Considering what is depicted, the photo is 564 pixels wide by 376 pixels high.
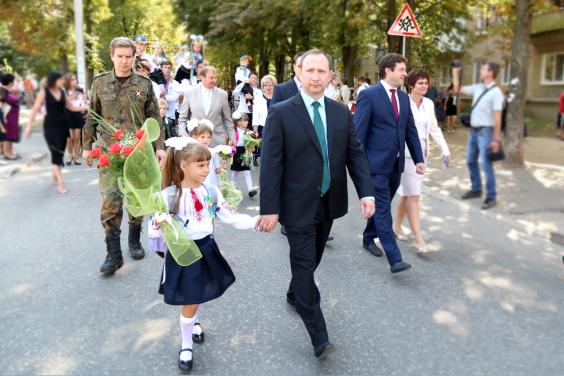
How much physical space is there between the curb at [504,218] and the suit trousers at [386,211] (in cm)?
241

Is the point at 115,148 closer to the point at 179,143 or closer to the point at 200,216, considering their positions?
the point at 179,143

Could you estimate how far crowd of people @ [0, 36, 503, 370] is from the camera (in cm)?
335

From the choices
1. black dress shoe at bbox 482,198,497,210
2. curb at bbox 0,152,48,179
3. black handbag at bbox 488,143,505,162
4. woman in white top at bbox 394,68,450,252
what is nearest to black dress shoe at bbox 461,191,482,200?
black dress shoe at bbox 482,198,497,210

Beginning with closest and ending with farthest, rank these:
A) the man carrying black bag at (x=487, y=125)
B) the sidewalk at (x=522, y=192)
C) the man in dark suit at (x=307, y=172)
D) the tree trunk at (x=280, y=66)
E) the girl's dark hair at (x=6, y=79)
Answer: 1. the man in dark suit at (x=307, y=172)
2. the sidewalk at (x=522, y=192)
3. the man carrying black bag at (x=487, y=125)
4. the girl's dark hair at (x=6, y=79)
5. the tree trunk at (x=280, y=66)

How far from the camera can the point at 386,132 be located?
4984mm

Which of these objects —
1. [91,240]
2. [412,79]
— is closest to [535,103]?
[412,79]

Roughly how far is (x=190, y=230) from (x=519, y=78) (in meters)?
8.82

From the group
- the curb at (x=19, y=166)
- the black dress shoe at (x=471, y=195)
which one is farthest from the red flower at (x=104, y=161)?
the curb at (x=19, y=166)

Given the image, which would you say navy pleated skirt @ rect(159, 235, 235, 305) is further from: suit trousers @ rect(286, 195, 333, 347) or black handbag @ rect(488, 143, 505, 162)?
black handbag @ rect(488, 143, 505, 162)

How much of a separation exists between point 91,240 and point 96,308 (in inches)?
82.8

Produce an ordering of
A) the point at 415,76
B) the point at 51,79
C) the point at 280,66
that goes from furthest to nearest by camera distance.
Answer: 1. the point at 280,66
2. the point at 415,76
3. the point at 51,79

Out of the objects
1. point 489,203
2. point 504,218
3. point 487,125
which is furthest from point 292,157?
point 489,203

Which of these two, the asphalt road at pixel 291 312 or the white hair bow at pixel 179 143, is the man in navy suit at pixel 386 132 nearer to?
the asphalt road at pixel 291 312

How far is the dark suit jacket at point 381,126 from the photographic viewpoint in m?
4.92
